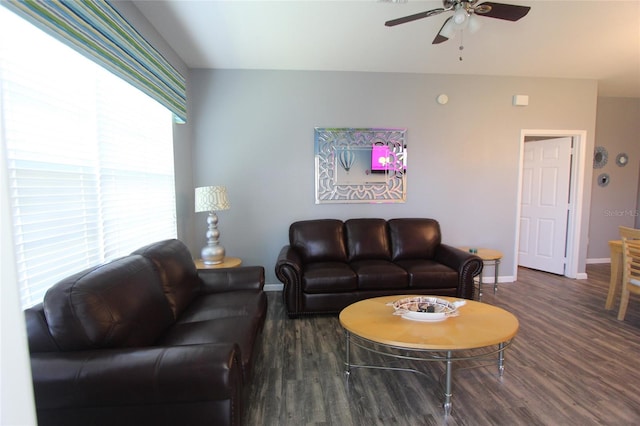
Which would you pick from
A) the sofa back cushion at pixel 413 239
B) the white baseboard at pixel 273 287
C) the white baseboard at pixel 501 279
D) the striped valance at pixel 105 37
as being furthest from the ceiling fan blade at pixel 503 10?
the white baseboard at pixel 273 287

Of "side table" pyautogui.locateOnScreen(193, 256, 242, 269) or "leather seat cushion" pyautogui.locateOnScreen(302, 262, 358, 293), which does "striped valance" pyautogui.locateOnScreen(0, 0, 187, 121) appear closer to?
"side table" pyautogui.locateOnScreen(193, 256, 242, 269)

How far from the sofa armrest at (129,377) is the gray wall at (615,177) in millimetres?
6224

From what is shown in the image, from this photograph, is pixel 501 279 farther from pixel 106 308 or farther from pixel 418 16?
pixel 106 308

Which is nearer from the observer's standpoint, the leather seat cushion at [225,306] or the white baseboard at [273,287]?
the leather seat cushion at [225,306]

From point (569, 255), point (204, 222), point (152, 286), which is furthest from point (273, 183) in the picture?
point (569, 255)

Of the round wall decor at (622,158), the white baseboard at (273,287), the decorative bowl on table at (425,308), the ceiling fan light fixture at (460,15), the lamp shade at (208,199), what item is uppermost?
the ceiling fan light fixture at (460,15)

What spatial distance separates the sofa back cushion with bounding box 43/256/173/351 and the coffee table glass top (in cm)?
116

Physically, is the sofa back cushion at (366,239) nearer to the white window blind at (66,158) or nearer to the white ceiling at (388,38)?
the white ceiling at (388,38)

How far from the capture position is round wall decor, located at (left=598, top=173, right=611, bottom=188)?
4914 mm

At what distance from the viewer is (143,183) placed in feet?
8.14

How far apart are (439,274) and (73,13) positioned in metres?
3.28

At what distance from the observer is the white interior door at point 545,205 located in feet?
13.8

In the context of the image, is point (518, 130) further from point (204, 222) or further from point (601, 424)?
point (204, 222)

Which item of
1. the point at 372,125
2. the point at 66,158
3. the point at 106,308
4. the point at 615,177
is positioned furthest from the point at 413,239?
the point at 615,177
